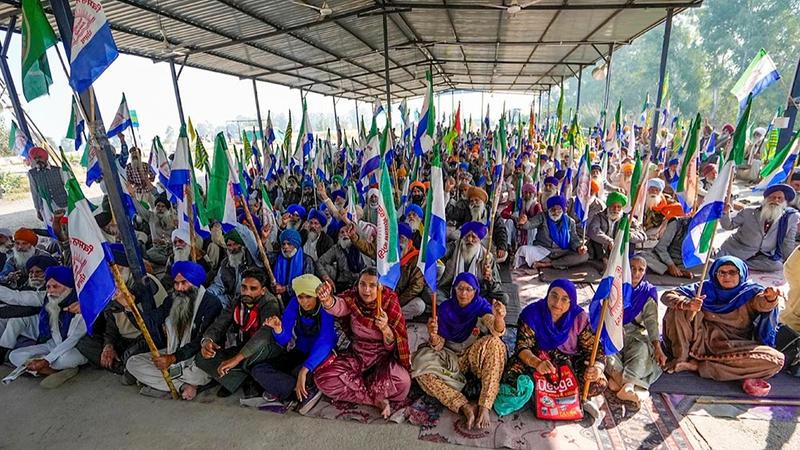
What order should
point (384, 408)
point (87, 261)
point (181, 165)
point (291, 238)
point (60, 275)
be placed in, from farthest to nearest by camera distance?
point (181, 165)
point (291, 238)
point (60, 275)
point (384, 408)
point (87, 261)

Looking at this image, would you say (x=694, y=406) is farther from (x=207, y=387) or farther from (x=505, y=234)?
(x=207, y=387)

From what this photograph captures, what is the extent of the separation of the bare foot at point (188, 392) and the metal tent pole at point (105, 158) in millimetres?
960

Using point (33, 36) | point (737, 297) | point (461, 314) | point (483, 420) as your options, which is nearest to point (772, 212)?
point (737, 297)

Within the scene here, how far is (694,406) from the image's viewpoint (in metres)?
2.79

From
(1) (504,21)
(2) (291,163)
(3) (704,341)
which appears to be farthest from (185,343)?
(1) (504,21)

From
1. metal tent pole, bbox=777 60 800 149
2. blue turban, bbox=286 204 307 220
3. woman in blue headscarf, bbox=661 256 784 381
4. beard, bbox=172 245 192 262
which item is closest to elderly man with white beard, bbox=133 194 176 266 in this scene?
beard, bbox=172 245 192 262

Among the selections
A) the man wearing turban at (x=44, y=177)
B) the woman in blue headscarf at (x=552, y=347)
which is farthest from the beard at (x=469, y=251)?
the man wearing turban at (x=44, y=177)

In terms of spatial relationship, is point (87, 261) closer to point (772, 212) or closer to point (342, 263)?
point (342, 263)

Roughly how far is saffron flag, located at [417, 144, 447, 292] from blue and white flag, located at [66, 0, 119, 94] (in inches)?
96.7

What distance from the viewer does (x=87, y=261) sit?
8.44 ft

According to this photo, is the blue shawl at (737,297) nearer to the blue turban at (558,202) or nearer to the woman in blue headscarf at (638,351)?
the woman in blue headscarf at (638,351)

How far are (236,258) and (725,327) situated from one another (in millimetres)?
4511

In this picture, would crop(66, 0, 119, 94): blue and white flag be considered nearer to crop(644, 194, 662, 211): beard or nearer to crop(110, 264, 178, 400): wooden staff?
crop(110, 264, 178, 400): wooden staff

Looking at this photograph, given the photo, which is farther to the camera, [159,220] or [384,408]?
[159,220]
